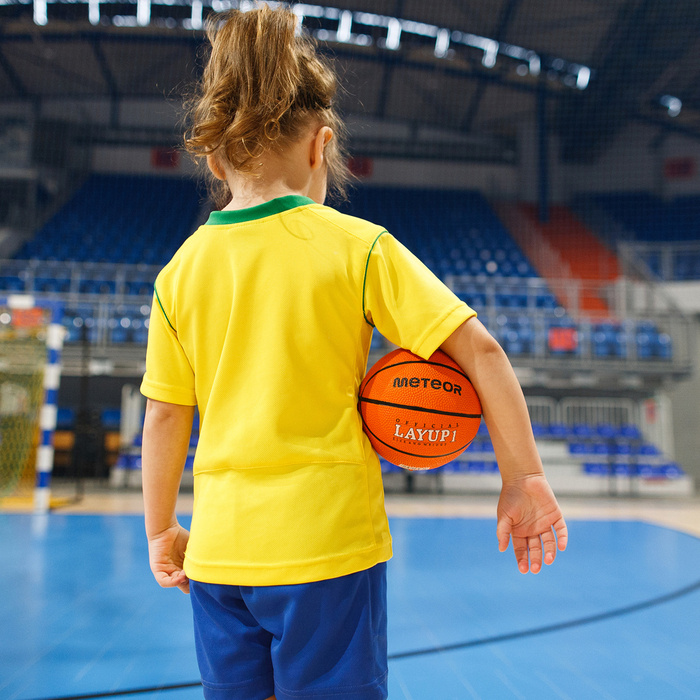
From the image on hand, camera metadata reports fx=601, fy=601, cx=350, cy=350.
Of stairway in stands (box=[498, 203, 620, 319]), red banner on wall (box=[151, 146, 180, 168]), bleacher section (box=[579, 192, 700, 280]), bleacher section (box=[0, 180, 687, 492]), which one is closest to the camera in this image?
bleacher section (box=[0, 180, 687, 492])

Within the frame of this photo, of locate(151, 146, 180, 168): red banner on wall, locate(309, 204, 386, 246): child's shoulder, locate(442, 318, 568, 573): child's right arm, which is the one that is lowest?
locate(442, 318, 568, 573): child's right arm

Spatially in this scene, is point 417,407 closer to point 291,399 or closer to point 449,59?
point 291,399

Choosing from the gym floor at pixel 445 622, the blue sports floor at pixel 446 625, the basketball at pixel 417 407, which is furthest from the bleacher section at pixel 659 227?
the basketball at pixel 417 407

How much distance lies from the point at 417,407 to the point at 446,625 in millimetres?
1693

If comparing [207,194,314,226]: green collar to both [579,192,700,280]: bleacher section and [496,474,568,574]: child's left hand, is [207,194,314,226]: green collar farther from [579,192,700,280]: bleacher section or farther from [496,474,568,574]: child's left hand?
[579,192,700,280]: bleacher section

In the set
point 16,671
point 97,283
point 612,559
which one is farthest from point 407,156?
point 16,671

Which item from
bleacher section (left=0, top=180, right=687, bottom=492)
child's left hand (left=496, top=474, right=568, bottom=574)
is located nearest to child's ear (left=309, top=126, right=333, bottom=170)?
child's left hand (left=496, top=474, right=568, bottom=574)

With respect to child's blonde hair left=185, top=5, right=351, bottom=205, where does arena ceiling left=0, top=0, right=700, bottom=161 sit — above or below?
above

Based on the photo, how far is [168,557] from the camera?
805 millimetres

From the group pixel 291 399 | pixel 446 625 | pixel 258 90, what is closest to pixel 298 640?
pixel 291 399

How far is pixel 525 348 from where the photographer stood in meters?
7.85

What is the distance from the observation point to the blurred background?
768cm

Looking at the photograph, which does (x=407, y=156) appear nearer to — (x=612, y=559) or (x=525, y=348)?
(x=525, y=348)

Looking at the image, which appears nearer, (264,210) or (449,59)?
(264,210)
